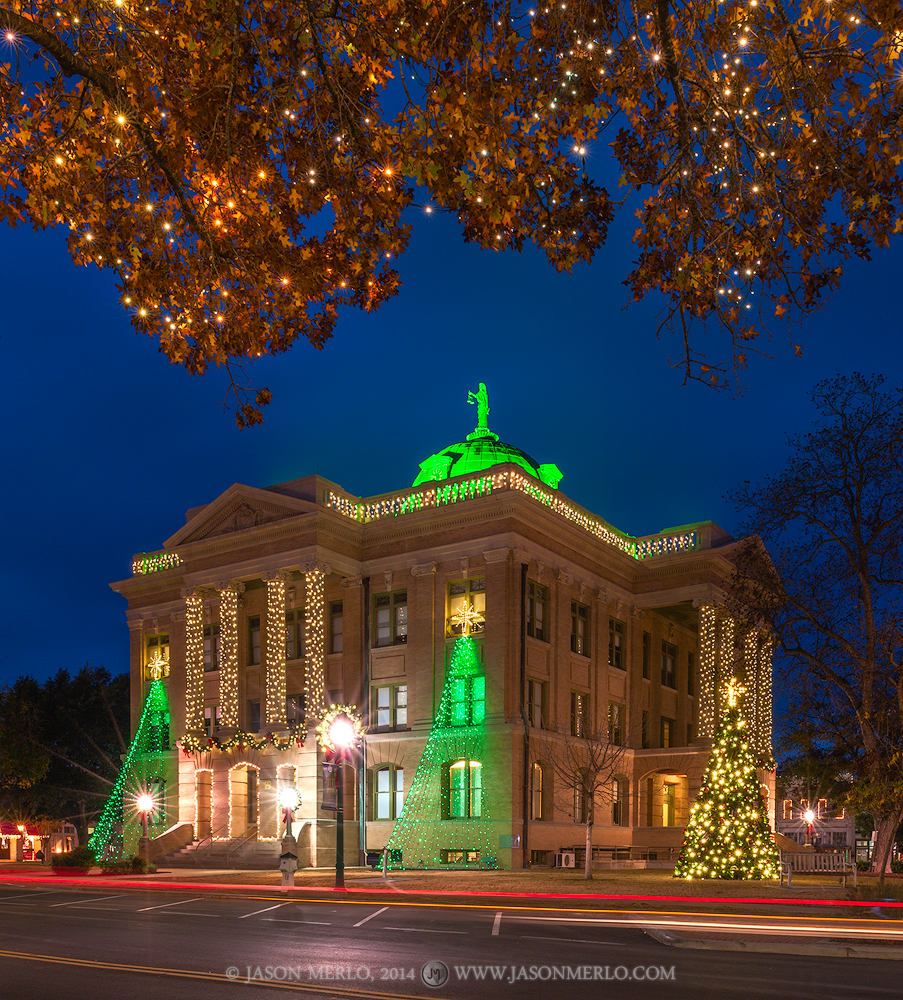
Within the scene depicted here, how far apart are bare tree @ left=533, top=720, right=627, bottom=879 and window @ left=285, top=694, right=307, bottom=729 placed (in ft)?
33.4

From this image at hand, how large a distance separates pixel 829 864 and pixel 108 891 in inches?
942

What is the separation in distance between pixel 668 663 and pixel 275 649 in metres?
19.7

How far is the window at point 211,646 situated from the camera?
48656 mm

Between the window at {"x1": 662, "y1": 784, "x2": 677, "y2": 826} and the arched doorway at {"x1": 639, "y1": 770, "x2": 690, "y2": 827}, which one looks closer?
the arched doorway at {"x1": 639, "y1": 770, "x2": 690, "y2": 827}

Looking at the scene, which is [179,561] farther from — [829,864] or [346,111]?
[346,111]

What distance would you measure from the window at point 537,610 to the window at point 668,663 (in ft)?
36.6

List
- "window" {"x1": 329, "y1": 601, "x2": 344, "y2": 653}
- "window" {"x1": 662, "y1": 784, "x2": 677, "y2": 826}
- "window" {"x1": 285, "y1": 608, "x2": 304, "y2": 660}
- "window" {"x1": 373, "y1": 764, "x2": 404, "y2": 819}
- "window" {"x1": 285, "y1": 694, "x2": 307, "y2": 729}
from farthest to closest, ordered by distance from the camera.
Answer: "window" {"x1": 662, "y1": 784, "x2": 677, "y2": 826} → "window" {"x1": 285, "y1": 608, "x2": 304, "y2": 660} → "window" {"x1": 329, "y1": 601, "x2": 344, "y2": 653} → "window" {"x1": 285, "y1": 694, "x2": 307, "y2": 729} → "window" {"x1": 373, "y1": 764, "x2": 404, "y2": 819}

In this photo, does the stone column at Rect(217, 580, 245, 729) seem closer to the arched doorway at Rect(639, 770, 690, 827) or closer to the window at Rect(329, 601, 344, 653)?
the window at Rect(329, 601, 344, 653)

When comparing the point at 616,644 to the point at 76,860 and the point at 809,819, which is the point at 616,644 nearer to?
the point at 76,860

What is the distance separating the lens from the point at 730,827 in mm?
30328

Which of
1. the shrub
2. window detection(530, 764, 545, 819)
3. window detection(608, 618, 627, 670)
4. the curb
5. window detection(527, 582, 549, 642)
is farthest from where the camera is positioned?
window detection(608, 618, 627, 670)

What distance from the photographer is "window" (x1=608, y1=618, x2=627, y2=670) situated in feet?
153

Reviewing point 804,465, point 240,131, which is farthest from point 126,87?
point 804,465

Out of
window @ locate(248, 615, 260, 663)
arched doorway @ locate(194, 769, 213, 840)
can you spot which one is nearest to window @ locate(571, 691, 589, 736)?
window @ locate(248, 615, 260, 663)
